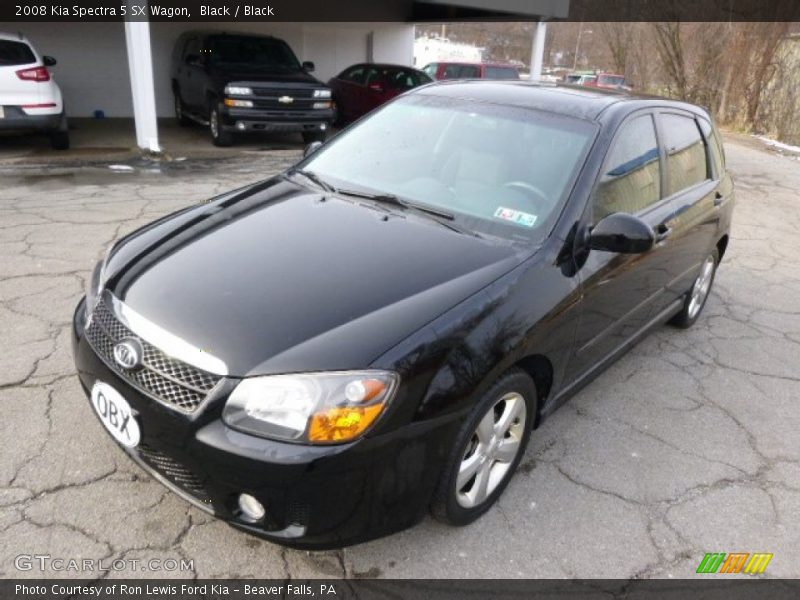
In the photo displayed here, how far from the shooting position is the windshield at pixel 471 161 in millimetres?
2740

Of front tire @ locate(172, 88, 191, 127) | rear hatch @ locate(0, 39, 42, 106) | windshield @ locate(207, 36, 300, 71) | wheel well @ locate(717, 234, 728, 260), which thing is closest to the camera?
wheel well @ locate(717, 234, 728, 260)

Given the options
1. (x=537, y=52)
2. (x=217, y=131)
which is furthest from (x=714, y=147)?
(x=537, y=52)

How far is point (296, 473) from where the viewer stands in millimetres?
1841

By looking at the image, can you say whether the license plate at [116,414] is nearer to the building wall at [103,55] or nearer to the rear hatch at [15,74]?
the rear hatch at [15,74]

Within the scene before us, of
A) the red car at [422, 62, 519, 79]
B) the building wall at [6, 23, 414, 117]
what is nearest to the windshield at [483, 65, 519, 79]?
the red car at [422, 62, 519, 79]

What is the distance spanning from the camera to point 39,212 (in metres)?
6.13

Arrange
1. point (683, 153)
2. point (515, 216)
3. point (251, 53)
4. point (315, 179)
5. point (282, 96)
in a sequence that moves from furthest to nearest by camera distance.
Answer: point (251, 53), point (282, 96), point (683, 153), point (315, 179), point (515, 216)

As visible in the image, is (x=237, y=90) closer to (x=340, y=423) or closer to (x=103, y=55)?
(x=103, y=55)

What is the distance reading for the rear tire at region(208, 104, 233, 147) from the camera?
1027cm

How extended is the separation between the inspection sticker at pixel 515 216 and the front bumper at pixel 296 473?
1036 mm

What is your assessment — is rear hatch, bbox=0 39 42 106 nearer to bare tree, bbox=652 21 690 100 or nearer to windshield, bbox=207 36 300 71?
windshield, bbox=207 36 300 71

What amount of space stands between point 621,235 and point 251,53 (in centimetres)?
1026

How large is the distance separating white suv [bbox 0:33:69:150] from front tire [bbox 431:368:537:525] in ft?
28.3

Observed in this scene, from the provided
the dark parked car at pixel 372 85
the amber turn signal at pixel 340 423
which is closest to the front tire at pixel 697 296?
the amber turn signal at pixel 340 423
